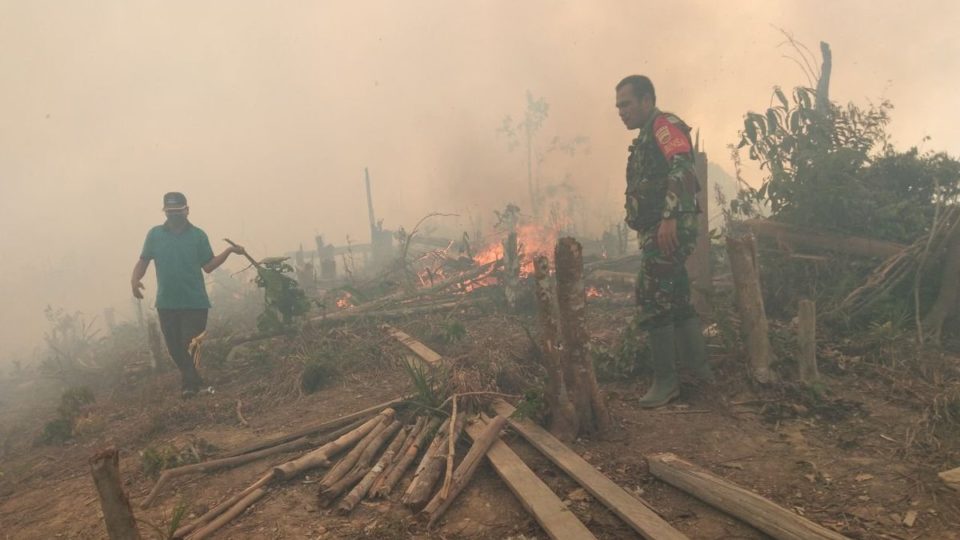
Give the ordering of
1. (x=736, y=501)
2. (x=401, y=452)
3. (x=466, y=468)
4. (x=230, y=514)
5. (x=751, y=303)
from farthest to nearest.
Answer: (x=751, y=303), (x=401, y=452), (x=466, y=468), (x=230, y=514), (x=736, y=501)

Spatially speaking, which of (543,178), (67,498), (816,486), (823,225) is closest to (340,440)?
(67,498)

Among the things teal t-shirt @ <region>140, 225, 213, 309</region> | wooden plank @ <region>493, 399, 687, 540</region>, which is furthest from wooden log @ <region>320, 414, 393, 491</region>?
teal t-shirt @ <region>140, 225, 213, 309</region>

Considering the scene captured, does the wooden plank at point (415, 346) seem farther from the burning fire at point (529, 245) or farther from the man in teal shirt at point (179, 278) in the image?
the burning fire at point (529, 245)

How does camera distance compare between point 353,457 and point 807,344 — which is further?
point 807,344

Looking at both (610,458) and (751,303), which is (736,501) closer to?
(610,458)

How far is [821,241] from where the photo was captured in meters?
5.56

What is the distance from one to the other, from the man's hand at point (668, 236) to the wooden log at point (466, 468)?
1.64 metres

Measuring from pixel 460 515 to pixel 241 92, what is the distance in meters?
56.6

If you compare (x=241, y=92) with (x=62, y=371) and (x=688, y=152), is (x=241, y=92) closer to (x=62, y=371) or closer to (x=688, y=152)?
(x=62, y=371)

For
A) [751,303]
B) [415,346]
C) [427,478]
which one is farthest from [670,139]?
[415,346]

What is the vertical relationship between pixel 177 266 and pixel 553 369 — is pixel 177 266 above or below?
above

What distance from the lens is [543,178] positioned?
25266 mm

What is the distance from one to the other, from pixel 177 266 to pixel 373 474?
379 centimetres

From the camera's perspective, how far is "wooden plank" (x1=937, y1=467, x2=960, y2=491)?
2.44 m
